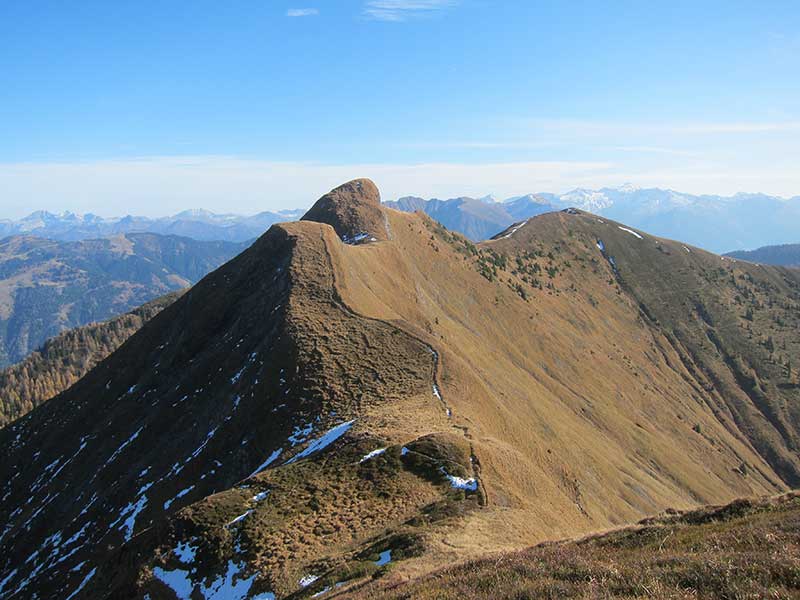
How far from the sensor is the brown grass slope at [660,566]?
12742 millimetres

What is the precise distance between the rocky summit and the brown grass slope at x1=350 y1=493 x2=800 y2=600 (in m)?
1.41

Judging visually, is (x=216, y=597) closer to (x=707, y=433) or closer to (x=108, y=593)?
(x=108, y=593)

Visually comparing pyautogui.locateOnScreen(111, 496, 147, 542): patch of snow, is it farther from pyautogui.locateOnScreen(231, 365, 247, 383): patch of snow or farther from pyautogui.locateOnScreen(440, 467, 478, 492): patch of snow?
pyautogui.locateOnScreen(440, 467, 478, 492): patch of snow

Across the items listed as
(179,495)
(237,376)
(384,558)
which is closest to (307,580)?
(384,558)

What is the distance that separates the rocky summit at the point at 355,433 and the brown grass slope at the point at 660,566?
1.41m

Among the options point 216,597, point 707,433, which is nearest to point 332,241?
point 216,597

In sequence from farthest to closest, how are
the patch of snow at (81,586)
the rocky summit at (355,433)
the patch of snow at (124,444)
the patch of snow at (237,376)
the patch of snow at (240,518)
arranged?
Result: the patch of snow at (124,444) → the patch of snow at (237,376) → the patch of snow at (81,586) → the patch of snow at (240,518) → the rocky summit at (355,433)

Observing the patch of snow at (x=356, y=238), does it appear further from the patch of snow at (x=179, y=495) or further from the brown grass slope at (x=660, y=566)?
the brown grass slope at (x=660, y=566)

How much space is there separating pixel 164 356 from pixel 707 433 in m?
124

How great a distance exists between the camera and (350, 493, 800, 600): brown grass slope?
41.8 feet

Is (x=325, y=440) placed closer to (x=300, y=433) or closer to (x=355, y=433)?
(x=355, y=433)

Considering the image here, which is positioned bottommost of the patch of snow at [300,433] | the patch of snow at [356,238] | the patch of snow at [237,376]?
the patch of snow at [300,433]

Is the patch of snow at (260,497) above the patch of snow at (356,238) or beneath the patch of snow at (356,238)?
beneath

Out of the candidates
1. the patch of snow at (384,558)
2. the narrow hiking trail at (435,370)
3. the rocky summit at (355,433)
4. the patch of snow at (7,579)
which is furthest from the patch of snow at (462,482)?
the patch of snow at (7,579)
